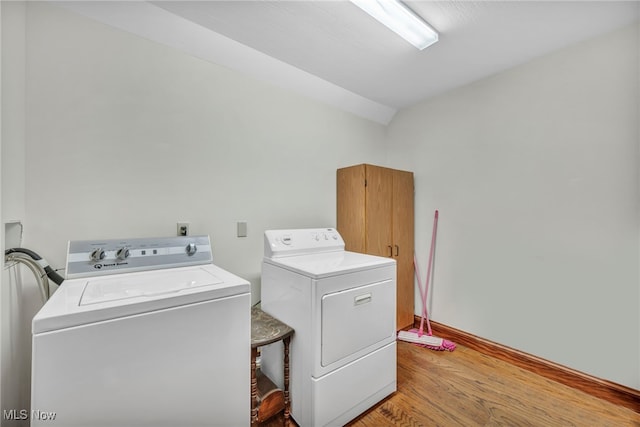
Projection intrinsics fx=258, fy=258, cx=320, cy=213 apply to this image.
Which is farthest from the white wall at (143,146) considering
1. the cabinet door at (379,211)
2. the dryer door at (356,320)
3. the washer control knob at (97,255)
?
the dryer door at (356,320)

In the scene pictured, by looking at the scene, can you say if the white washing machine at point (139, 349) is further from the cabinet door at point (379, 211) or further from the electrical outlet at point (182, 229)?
the cabinet door at point (379, 211)

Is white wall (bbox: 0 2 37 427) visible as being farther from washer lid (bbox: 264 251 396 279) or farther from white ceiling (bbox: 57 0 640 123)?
washer lid (bbox: 264 251 396 279)

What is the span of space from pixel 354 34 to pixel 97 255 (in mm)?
2044

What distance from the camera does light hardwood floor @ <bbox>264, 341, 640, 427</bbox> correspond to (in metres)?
1.53

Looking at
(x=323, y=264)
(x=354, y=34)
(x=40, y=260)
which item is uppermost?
(x=354, y=34)

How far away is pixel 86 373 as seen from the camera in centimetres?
84

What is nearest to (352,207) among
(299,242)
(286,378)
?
(299,242)

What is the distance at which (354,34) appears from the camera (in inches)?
70.1

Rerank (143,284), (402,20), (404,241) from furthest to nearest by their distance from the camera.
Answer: (404,241), (402,20), (143,284)

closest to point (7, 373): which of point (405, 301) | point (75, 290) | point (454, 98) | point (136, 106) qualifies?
point (75, 290)

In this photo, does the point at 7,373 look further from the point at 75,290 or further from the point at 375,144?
the point at 375,144

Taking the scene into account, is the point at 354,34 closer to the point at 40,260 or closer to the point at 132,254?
the point at 132,254

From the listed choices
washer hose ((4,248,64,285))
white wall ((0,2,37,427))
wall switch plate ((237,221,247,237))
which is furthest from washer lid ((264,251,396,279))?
white wall ((0,2,37,427))

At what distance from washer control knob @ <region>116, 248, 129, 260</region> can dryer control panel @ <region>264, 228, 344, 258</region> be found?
0.83 meters
